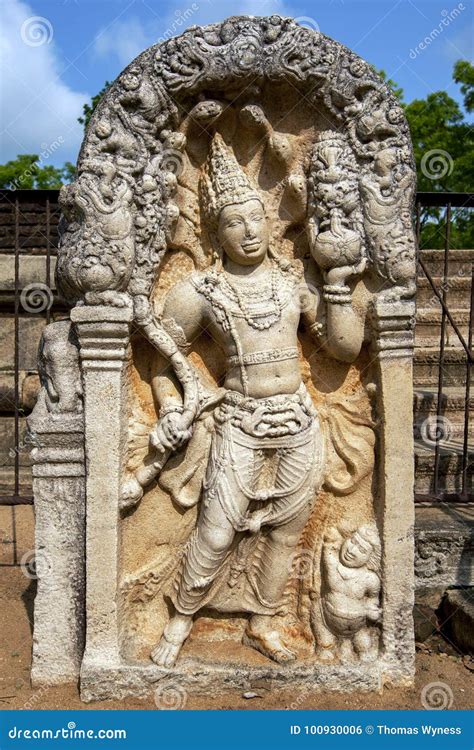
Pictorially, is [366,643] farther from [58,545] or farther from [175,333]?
[175,333]

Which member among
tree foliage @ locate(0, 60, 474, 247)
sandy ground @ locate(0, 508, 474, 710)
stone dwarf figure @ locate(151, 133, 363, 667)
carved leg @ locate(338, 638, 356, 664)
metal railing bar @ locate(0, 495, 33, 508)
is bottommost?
sandy ground @ locate(0, 508, 474, 710)

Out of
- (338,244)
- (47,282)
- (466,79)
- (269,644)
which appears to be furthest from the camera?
(466,79)

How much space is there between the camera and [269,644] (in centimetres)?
360

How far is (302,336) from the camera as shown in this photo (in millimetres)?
3750

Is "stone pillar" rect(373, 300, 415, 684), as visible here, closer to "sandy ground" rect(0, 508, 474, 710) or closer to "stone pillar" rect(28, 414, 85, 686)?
"sandy ground" rect(0, 508, 474, 710)

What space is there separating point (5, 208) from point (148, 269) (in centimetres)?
497

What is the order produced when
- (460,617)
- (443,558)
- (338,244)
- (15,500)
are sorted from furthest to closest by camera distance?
(15,500)
(443,558)
(460,617)
(338,244)

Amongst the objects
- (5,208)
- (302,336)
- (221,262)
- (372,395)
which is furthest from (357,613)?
(5,208)

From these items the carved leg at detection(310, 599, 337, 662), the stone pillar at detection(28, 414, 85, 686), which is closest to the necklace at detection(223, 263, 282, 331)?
the stone pillar at detection(28, 414, 85, 686)

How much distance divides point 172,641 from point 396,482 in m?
1.44

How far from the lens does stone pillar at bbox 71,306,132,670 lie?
11.1 ft

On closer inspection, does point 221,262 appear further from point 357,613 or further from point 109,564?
point 357,613

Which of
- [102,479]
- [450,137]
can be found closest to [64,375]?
[102,479]

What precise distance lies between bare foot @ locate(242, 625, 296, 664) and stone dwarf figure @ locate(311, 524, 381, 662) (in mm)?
182
